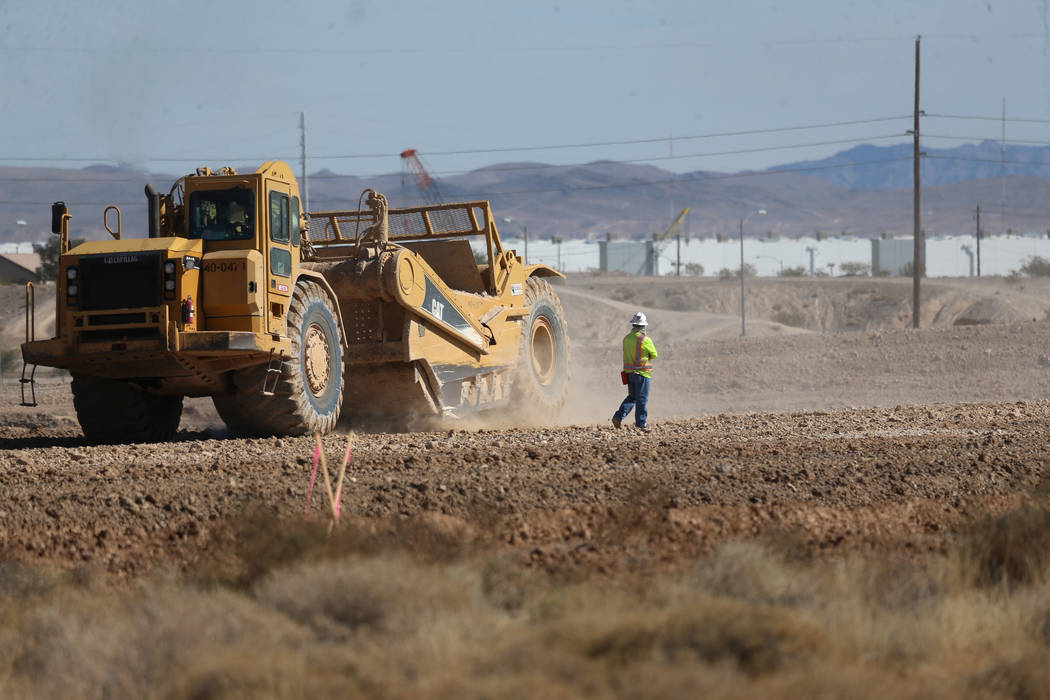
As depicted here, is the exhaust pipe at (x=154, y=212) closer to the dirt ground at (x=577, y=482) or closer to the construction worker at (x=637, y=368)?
the dirt ground at (x=577, y=482)

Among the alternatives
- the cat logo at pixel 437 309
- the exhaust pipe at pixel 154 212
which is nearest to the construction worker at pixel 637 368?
the cat logo at pixel 437 309

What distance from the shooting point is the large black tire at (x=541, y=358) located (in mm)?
18438

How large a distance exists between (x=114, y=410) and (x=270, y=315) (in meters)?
2.36

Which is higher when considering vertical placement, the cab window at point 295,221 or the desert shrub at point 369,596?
the cab window at point 295,221

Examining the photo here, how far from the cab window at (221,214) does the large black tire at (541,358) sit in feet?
19.4

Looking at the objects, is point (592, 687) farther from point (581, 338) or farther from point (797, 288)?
point (797, 288)

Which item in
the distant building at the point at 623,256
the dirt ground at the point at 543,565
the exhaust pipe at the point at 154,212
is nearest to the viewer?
the dirt ground at the point at 543,565

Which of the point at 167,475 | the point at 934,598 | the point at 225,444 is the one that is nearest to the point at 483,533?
the point at 934,598

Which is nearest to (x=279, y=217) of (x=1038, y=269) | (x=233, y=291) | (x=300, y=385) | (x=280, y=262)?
(x=280, y=262)

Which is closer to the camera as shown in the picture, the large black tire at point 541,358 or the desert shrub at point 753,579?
the desert shrub at point 753,579

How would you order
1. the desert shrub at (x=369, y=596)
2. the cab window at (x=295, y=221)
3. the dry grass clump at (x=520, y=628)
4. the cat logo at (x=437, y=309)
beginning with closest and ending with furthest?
the dry grass clump at (x=520, y=628) < the desert shrub at (x=369, y=596) < the cab window at (x=295, y=221) < the cat logo at (x=437, y=309)

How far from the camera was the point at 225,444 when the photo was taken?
13.2m

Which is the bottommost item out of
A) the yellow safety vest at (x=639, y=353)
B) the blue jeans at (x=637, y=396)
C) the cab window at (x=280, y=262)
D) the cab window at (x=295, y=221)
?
the blue jeans at (x=637, y=396)

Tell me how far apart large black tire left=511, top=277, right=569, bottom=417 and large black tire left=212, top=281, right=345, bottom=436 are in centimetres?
430
